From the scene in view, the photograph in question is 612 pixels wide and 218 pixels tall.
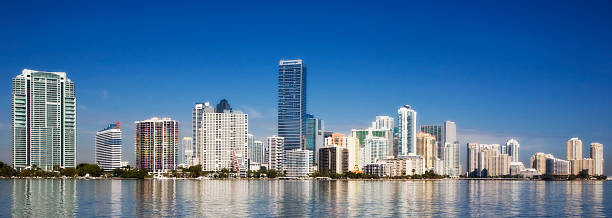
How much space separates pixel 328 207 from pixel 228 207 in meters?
9.49

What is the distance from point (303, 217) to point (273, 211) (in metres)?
5.81

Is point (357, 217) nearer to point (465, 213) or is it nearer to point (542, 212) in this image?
point (465, 213)

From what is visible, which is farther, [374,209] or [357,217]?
[374,209]

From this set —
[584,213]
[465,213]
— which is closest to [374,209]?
[465,213]

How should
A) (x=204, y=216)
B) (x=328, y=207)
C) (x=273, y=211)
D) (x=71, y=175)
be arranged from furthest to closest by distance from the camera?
1. (x=71, y=175)
2. (x=328, y=207)
3. (x=273, y=211)
4. (x=204, y=216)

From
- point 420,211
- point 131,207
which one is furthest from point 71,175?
point 420,211

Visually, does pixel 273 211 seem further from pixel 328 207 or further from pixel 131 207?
pixel 131 207

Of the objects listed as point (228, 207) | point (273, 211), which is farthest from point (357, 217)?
point (228, 207)

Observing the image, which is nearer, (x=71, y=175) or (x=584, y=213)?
(x=584, y=213)

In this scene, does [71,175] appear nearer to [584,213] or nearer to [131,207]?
[131,207]

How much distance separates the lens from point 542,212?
195ft

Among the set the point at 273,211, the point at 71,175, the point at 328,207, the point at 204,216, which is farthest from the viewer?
the point at 71,175

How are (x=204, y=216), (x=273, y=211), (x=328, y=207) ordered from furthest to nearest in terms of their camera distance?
(x=328, y=207) < (x=273, y=211) < (x=204, y=216)

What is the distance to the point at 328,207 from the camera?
62.3 meters
